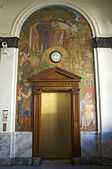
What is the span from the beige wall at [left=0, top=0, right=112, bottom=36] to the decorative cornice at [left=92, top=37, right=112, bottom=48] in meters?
0.30

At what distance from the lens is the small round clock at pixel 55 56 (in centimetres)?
943

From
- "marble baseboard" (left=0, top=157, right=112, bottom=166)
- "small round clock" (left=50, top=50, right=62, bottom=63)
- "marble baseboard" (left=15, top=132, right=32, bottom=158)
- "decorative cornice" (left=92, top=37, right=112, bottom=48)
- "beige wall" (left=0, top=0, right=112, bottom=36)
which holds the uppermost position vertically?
"beige wall" (left=0, top=0, right=112, bottom=36)

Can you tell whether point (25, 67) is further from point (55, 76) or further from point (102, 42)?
point (102, 42)

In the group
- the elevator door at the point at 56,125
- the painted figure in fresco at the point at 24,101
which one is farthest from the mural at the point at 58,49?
the elevator door at the point at 56,125

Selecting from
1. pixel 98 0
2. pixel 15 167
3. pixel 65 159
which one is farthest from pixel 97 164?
pixel 98 0

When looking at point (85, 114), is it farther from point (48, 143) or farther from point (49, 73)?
point (48, 143)

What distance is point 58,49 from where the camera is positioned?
31.3ft

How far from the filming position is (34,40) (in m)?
9.64

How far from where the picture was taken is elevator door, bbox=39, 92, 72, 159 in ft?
35.2

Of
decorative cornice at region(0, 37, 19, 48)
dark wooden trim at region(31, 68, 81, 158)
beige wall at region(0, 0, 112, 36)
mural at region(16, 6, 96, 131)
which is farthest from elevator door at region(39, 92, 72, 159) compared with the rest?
beige wall at region(0, 0, 112, 36)

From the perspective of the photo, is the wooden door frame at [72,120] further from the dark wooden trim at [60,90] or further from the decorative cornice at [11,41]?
the decorative cornice at [11,41]

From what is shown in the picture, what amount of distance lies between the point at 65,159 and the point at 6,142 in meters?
2.34

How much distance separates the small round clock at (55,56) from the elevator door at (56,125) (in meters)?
1.85

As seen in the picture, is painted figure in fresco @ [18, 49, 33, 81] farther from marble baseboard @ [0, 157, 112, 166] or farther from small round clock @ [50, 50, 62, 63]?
marble baseboard @ [0, 157, 112, 166]
